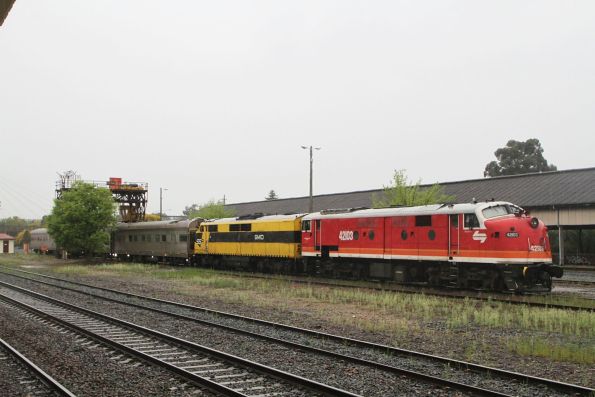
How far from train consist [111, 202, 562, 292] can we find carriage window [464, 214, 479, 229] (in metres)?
0.04

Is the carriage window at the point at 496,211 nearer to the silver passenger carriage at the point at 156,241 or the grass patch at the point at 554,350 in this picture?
the grass patch at the point at 554,350

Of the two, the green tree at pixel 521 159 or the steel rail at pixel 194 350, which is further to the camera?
the green tree at pixel 521 159

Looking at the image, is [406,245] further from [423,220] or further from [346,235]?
[346,235]

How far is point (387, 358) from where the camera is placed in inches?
405

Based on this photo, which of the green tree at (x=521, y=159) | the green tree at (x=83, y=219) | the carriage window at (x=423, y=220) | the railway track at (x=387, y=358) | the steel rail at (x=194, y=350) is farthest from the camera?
the green tree at (x=521, y=159)

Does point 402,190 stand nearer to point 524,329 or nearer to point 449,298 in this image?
point 449,298

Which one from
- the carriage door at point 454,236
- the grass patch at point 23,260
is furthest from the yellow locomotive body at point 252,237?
the grass patch at point 23,260

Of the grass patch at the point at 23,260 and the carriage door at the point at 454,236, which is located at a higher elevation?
the carriage door at the point at 454,236

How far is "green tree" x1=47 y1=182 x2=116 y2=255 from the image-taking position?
4797 cm

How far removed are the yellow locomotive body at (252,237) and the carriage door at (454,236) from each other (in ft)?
33.6

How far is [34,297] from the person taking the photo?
2108cm

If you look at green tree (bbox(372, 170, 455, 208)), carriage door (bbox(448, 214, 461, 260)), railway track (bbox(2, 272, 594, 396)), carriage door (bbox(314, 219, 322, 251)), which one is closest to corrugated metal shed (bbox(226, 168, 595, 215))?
green tree (bbox(372, 170, 455, 208))

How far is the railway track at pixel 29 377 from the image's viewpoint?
8211 millimetres

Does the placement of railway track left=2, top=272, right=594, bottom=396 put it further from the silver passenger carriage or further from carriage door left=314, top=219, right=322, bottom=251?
the silver passenger carriage
